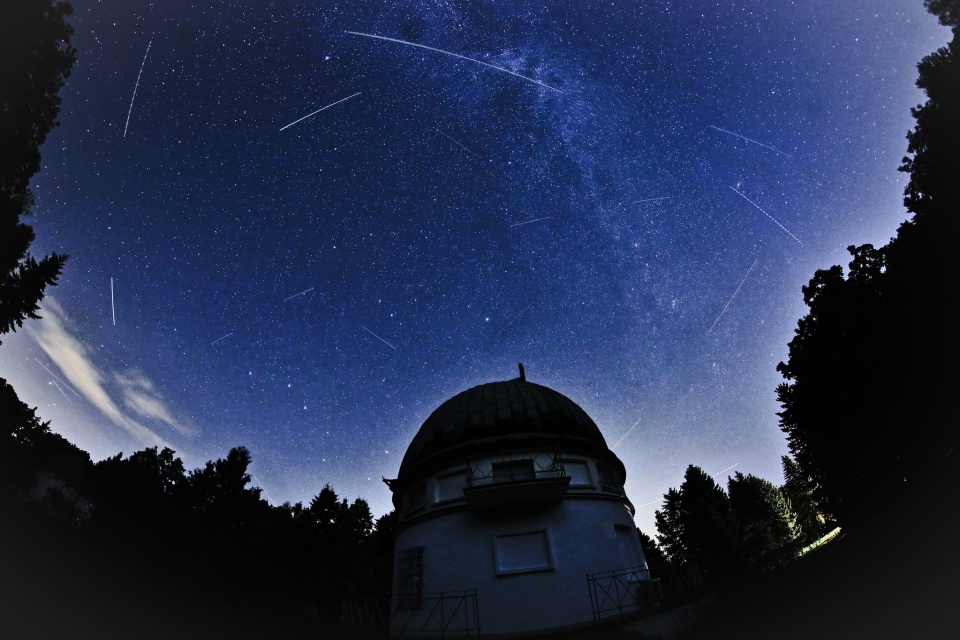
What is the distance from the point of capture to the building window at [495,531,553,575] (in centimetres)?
1619

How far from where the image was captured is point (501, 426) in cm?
1927

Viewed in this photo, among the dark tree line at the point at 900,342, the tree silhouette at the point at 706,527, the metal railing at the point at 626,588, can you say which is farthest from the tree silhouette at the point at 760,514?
the metal railing at the point at 626,588

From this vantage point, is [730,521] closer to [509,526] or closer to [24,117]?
[509,526]

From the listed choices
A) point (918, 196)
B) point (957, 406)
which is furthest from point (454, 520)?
point (918, 196)

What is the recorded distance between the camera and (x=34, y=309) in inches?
596

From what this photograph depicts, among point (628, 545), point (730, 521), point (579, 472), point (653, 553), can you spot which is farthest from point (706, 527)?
point (579, 472)

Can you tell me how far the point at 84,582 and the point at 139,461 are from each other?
32.6 metres

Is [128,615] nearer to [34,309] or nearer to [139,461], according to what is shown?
[34,309]

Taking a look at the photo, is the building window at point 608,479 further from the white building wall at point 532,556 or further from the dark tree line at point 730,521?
the dark tree line at point 730,521

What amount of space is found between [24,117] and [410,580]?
22.7 meters

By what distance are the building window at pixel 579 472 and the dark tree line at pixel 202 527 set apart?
17.4m

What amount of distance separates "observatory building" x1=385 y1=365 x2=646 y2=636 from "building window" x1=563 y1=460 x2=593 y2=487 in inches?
2.0

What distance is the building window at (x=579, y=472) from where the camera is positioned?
18281 mm

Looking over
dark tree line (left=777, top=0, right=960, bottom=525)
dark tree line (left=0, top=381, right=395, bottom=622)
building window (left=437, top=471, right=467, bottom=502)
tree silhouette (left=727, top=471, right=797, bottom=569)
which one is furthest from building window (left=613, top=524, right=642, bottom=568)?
tree silhouette (left=727, top=471, right=797, bottom=569)
